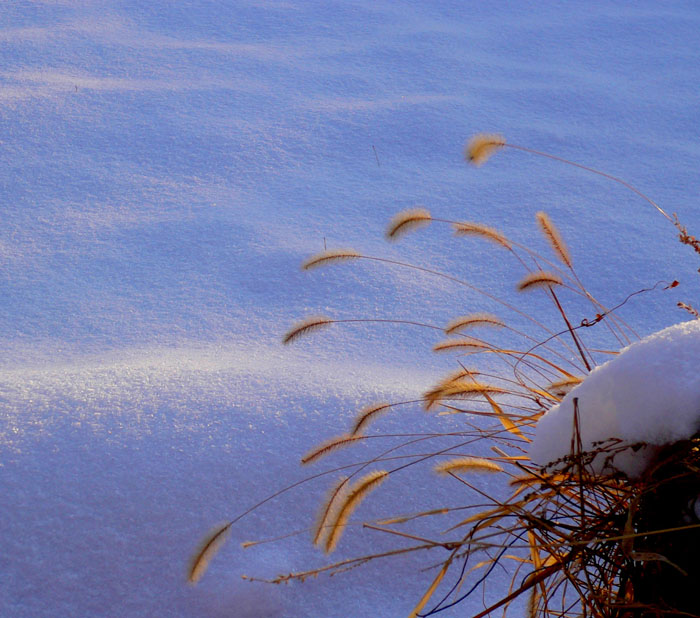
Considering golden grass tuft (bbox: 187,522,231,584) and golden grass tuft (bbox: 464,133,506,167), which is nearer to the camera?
golden grass tuft (bbox: 187,522,231,584)

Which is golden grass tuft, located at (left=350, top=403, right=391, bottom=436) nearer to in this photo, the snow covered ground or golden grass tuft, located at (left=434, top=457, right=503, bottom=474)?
golden grass tuft, located at (left=434, top=457, right=503, bottom=474)

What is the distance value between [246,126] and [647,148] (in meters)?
1.35

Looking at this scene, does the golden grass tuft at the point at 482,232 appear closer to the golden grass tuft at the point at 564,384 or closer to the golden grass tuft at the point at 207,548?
the golden grass tuft at the point at 564,384

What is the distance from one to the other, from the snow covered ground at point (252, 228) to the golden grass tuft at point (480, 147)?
1.67 feet

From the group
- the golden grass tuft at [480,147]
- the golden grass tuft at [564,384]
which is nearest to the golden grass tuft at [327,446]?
the golden grass tuft at [564,384]

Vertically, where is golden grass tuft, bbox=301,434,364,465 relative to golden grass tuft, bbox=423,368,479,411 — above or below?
below

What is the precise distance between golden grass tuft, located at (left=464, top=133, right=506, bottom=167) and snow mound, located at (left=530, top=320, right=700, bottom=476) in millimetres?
475

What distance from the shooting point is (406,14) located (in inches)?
147

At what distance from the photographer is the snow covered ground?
3.81 ft

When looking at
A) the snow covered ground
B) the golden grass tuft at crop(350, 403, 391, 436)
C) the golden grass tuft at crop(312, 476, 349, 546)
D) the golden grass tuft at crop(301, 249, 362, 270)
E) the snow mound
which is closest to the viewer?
the snow mound

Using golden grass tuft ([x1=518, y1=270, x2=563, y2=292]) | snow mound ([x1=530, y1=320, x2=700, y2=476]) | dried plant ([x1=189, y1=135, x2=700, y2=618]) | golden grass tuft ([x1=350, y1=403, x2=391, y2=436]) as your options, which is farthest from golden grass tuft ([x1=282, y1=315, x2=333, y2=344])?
snow mound ([x1=530, y1=320, x2=700, y2=476])

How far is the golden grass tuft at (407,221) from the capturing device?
3.42 ft

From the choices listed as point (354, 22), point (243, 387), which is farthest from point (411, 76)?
point (243, 387)

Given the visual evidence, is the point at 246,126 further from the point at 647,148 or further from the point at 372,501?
the point at 372,501
